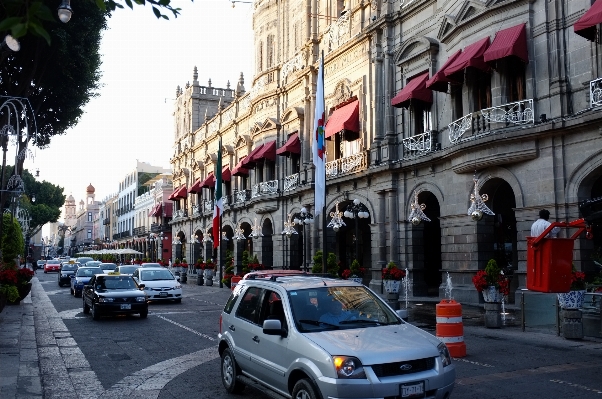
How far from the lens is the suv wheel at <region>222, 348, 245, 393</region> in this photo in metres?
8.31

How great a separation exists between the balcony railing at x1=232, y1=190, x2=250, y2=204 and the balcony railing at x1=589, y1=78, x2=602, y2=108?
88.7 ft

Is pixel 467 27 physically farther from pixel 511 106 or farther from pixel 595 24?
pixel 595 24

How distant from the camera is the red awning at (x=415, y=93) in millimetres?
22828

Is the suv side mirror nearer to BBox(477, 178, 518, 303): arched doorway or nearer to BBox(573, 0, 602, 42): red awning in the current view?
BBox(573, 0, 602, 42): red awning

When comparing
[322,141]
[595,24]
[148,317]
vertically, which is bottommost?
[148,317]

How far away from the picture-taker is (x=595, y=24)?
49.7 ft

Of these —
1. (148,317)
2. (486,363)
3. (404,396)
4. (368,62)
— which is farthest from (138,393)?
(368,62)

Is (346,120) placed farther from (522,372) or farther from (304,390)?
(304,390)

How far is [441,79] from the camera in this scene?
2061 cm

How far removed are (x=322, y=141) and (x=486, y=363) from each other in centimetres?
971

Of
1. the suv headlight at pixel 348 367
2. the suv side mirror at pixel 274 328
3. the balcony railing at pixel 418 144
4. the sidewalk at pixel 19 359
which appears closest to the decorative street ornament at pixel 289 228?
the balcony railing at pixel 418 144

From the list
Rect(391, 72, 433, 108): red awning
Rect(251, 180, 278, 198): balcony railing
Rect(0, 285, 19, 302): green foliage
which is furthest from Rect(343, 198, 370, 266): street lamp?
Rect(0, 285, 19, 302): green foliage

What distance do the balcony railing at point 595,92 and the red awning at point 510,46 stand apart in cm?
245

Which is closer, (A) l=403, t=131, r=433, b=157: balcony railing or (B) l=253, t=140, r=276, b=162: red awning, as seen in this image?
(A) l=403, t=131, r=433, b=157: balcony railing
